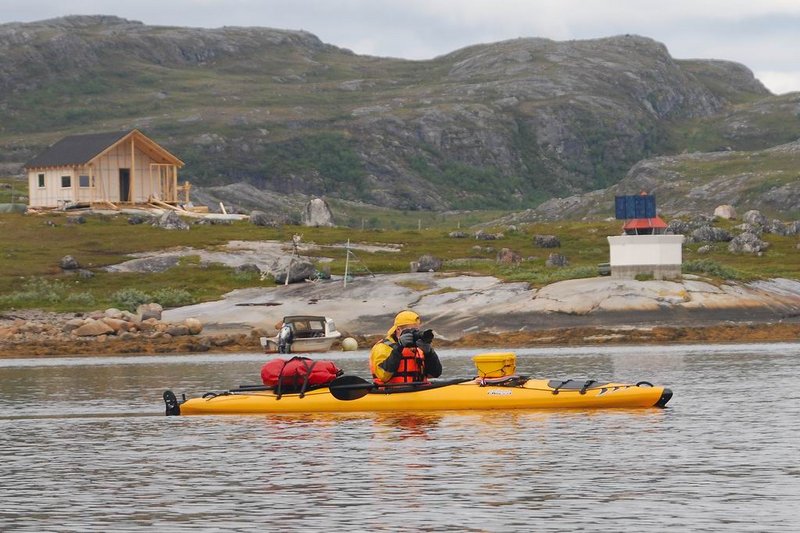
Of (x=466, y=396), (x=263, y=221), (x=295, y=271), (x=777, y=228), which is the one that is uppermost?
(x=263, y=221)

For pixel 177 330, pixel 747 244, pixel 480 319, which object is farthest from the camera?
pixel 747 244

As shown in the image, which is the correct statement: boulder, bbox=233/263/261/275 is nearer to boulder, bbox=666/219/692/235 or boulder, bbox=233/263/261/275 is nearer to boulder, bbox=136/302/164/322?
boulder, bbox=136/302/164/322

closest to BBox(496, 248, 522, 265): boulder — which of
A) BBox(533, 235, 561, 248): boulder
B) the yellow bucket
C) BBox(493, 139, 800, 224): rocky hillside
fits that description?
BBox(533, 235, 561, 248): boulder

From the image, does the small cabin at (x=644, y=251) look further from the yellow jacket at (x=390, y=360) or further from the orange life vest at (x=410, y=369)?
the yellow jacket at (x=390, y=360)

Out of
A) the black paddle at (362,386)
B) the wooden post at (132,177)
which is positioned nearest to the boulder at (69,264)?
the wooden post at (132,177)

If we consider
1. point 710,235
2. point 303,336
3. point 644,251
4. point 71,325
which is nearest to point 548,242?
point 710,235

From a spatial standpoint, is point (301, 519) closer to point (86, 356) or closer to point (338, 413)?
point (338, 413)

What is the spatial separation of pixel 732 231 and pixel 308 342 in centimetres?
4389

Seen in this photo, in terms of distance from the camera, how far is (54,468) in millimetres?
30453

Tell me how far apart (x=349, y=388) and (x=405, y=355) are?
5.82 feet

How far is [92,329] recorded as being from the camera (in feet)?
242

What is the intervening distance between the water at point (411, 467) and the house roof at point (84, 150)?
234 feet

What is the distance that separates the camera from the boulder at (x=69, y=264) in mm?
89688

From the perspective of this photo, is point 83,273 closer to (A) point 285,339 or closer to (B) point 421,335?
(A) point 285,339
